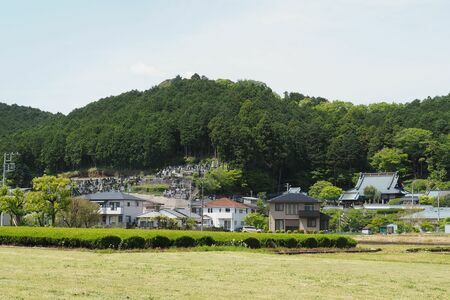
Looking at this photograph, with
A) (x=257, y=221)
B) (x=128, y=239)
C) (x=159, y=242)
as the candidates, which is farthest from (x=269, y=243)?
(x=257, y=221)

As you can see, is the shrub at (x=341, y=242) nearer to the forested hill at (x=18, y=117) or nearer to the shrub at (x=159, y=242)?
the shrub at (x=159, y=242)

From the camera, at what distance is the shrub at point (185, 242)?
1063 inches

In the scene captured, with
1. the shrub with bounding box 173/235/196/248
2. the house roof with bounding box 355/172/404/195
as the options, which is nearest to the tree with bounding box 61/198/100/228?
the shrub with bounding box 173/235/196/248

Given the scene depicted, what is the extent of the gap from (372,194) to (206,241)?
46992 mm

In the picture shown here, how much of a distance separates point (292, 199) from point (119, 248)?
3084cm

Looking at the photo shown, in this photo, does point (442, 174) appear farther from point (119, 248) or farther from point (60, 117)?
point (60, 117)

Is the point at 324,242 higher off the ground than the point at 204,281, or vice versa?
the point at 324,242

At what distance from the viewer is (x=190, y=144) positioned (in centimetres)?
8544

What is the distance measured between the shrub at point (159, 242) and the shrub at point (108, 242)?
1489mm

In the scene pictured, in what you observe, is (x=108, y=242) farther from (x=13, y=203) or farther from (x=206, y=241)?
(x=13, y=203)

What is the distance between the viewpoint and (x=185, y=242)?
1072 inches

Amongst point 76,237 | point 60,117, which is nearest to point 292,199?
point 76,237

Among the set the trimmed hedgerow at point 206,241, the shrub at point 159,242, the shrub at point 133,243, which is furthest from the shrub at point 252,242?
the shrub at point 133,243

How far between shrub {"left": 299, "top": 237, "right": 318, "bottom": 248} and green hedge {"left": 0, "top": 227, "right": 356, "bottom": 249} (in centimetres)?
→ 14
